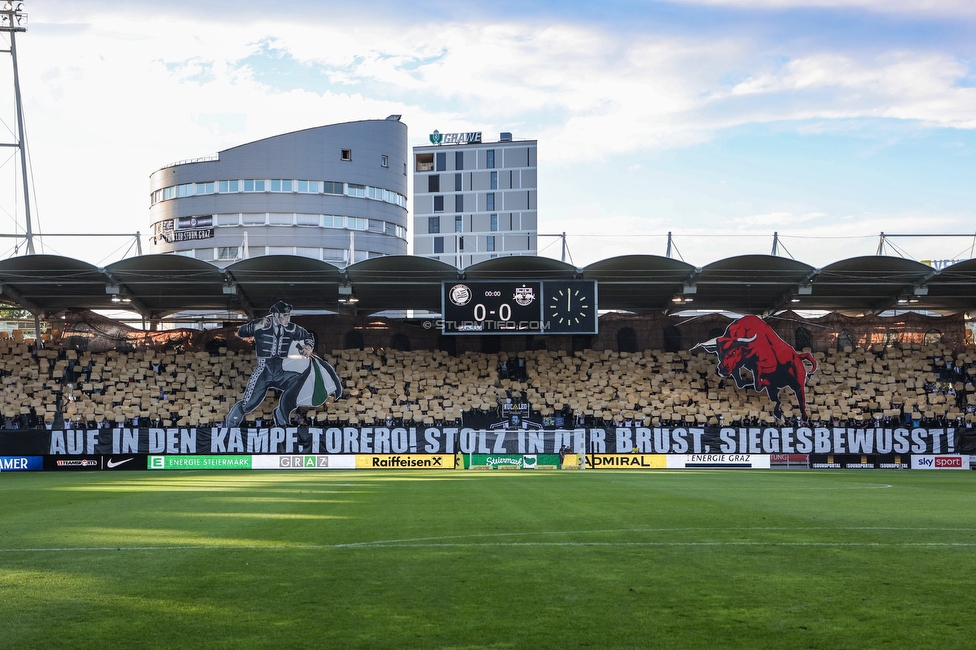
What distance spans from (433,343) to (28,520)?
37821 mm

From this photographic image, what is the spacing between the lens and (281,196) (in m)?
96.2

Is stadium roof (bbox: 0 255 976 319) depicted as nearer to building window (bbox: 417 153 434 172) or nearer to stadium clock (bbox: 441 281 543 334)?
stadium clock (bbox: 441 281 543 334)

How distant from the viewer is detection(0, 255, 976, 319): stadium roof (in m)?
44.9

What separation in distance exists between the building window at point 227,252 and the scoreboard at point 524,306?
56785 millimetres

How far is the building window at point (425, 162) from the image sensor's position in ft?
389

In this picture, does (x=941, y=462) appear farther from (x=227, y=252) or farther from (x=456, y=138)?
(x=456, y=138)

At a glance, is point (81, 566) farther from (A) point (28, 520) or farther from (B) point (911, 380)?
(B) point (911, 380)

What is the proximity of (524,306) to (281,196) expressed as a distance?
57.2 meters

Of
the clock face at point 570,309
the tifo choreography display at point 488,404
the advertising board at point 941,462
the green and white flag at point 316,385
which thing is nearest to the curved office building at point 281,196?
the tifo choreography display at point 488,404

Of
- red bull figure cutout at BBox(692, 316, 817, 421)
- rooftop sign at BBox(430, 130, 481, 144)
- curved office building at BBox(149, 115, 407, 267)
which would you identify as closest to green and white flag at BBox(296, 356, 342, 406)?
red bull figure cutout at BBox(692, 316, 817, 421)

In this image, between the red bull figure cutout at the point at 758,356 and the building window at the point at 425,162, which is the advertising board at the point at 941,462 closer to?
the red bull figure cutout at the point at 758,356

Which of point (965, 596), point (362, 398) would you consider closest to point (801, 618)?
point (965, 596)

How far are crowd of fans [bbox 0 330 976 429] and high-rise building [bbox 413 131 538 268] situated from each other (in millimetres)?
61964

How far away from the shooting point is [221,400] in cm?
4925
